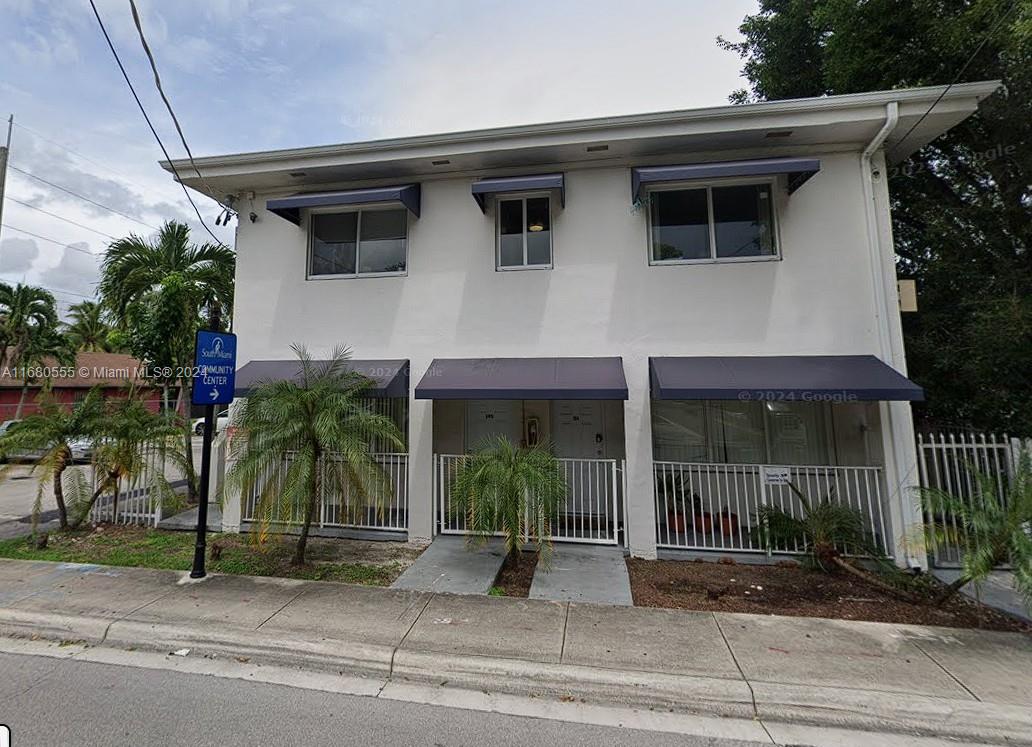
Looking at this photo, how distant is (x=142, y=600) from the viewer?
5.24 meters

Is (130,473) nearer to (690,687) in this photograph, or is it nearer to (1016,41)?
(690,687)

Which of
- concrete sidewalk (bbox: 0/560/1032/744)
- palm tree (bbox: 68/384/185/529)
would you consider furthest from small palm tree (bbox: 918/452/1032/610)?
palm tree (bbox: 68/384/185/529)

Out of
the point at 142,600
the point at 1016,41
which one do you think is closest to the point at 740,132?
the point at 1016,41

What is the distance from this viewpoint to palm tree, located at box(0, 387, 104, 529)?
7.30m

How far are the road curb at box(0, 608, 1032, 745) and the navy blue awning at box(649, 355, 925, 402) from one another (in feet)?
11.4

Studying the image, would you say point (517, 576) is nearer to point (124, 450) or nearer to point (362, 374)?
point (362, 374)

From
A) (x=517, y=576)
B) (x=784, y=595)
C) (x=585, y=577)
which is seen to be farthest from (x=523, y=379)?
(x=784, y=595)

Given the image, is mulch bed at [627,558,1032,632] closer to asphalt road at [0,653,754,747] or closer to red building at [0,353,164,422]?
asphalt road at [0,653,754,747]

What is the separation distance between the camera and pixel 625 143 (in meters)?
7.18

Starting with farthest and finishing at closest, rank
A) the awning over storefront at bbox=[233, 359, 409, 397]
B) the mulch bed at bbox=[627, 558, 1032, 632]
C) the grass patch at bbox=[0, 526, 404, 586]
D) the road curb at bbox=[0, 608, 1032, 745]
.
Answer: the awning over storefront at bbox=[233, 359, 409, 397] → the grass patch at bbox=[0, 526, 404, 586] → the mulch bed at bbox=[627, 558, 1032, 632] → the road curb at bbox=[0, 608, 1032, 745]

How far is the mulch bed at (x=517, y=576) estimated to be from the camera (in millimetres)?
5668

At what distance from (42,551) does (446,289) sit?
24.4 ft

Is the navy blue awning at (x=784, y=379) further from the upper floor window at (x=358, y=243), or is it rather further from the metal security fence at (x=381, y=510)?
the upper floor window at (x=358, y=243)

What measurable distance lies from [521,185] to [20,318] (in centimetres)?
2545
